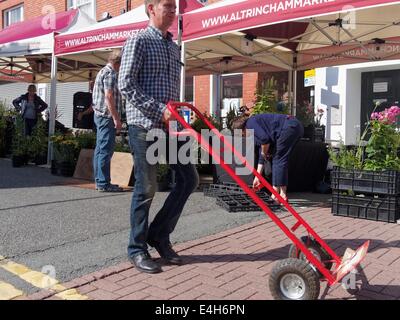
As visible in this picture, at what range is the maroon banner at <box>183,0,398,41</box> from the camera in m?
5.05

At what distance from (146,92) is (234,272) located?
1.56 m

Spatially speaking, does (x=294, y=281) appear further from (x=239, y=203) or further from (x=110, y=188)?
(x=110, y=188)

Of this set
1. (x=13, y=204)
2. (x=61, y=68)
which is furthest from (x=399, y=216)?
(x=61, y=68)

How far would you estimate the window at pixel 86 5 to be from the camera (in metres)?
18.8

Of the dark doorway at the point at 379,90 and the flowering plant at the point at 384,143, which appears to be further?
the dark doorway at the point at 379,90

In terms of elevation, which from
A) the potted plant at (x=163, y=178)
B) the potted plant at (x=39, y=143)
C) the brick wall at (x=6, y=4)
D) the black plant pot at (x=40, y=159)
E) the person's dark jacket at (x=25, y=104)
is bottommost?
the potted plant at (x=163, y=178)

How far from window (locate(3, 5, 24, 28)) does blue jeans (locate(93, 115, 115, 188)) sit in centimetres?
1914

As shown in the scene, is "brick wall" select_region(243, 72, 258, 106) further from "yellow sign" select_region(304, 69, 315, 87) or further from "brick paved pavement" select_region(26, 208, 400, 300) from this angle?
"brick paved pavement" select_region(26, 208, 400, 300)

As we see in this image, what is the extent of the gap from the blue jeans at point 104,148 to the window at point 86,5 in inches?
519

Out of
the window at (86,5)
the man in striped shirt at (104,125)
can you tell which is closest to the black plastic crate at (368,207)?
the man in striped shirt at (104,125)

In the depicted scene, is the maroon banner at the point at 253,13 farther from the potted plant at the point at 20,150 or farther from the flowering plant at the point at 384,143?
the potted plant at the point at 20,150

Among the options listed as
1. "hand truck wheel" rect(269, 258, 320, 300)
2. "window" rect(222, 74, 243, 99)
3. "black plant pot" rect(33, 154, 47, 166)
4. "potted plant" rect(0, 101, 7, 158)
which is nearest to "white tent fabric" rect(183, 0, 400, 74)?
"window" rect(222, 74, 243, 99)

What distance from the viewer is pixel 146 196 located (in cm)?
353

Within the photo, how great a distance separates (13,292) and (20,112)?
29.1 feet
